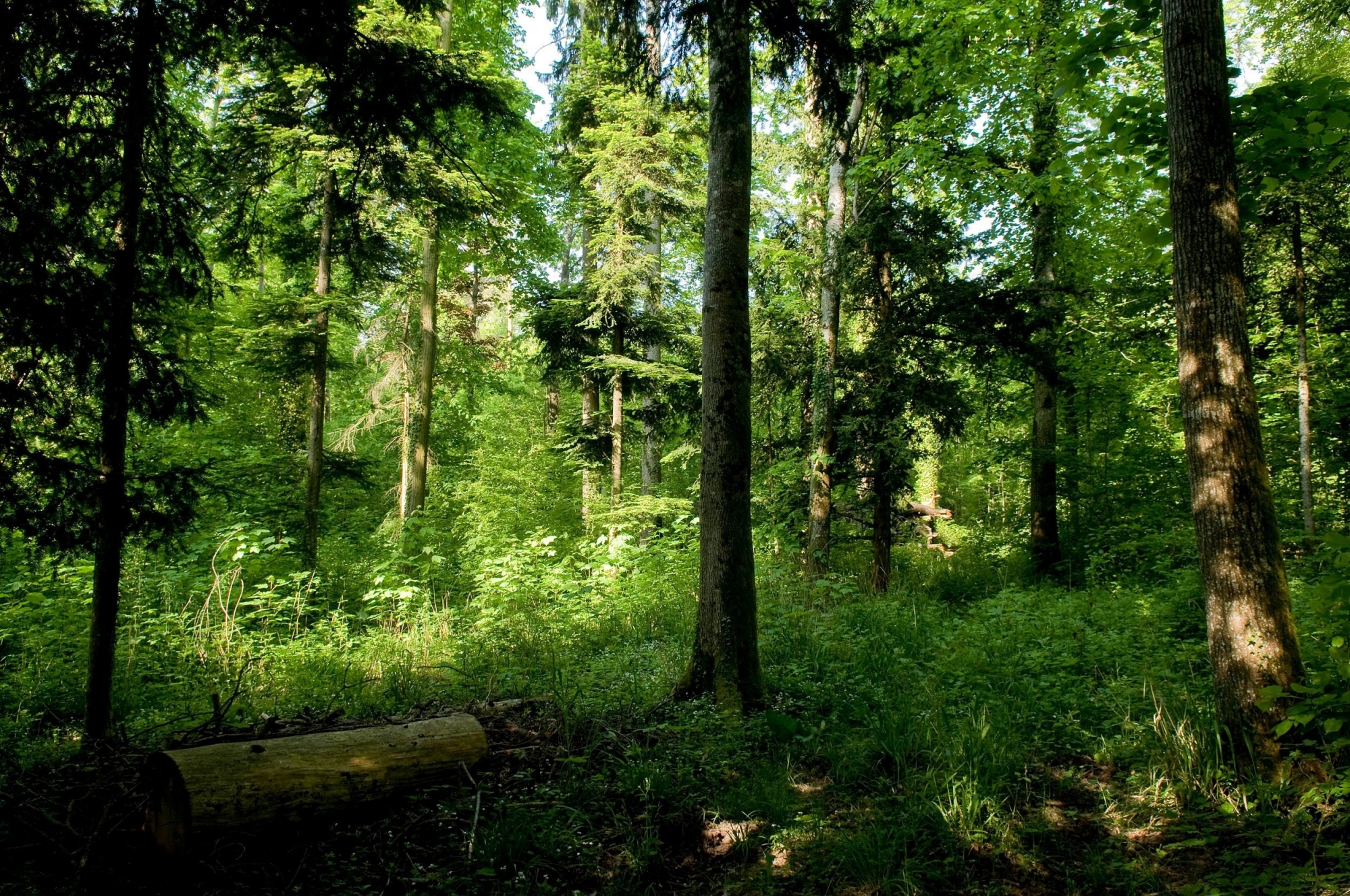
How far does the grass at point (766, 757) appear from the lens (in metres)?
3.17

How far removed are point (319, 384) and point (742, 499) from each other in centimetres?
895

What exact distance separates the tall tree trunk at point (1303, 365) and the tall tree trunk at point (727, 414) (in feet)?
23.9

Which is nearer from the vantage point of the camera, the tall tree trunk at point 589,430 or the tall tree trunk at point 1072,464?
the tall tree trunk at point 1072,464

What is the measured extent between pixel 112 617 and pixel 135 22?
3760mm

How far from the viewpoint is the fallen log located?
313cm

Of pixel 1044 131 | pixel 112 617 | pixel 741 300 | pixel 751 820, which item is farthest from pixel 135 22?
pixel 1044 131

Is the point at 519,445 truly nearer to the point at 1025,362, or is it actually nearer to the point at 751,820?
the point at 1025,362

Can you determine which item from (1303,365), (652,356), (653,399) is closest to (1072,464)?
(1303,365)

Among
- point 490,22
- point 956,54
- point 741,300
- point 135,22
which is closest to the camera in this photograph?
point 135,22

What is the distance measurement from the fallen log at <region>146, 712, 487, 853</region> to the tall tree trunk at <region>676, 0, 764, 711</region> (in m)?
1.89

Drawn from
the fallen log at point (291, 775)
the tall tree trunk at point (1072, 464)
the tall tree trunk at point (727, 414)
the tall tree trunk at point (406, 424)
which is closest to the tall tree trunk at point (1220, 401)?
the tall tree trunk at point (727, 414)

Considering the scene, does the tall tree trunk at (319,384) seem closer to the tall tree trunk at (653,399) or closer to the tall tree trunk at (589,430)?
the tall tree trunk at (589,430)

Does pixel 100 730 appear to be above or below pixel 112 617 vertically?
below

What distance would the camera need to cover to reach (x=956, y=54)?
960 cm
